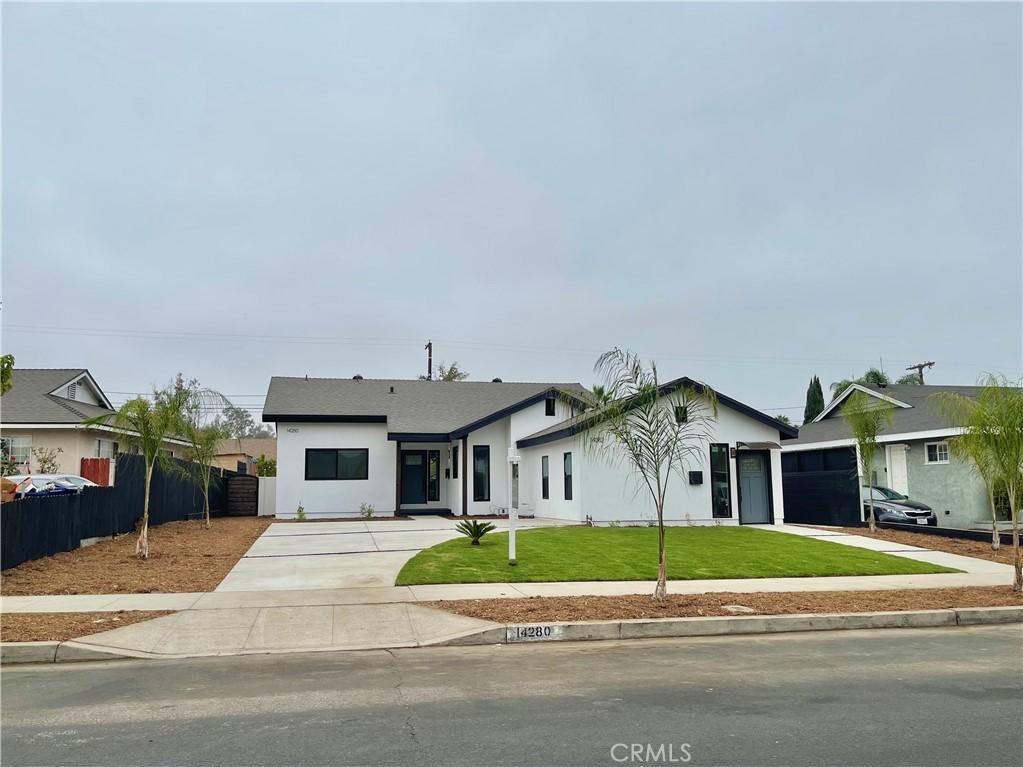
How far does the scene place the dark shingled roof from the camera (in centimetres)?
2641

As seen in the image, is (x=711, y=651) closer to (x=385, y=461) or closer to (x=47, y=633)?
(x=47, y=633)

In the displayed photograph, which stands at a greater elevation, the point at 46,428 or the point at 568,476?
the point at 46,428

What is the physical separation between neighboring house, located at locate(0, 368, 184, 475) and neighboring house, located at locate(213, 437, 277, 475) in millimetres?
18127

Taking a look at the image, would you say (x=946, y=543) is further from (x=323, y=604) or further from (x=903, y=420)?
(x=323, y=604)

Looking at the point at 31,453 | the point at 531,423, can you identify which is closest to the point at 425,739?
the point at 531,423

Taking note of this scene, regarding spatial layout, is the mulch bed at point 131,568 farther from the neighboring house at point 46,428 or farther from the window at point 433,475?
the window at point 433,475

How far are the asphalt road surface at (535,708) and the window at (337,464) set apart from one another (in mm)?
19357

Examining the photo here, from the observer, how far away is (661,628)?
9.73 metres

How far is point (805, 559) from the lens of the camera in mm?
15680

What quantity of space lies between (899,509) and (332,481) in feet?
62.6

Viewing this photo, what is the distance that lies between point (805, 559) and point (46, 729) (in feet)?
45.4

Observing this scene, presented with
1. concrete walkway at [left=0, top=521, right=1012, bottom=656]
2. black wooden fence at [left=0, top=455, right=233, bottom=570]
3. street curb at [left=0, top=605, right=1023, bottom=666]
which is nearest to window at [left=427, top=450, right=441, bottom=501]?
black wooden fence at [left=0, top=455, right=233, bottom=570]

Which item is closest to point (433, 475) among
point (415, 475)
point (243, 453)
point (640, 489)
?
point (415, 475)

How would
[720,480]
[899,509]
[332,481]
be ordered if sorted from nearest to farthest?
[720,480] < [899,509] < [332,481]
